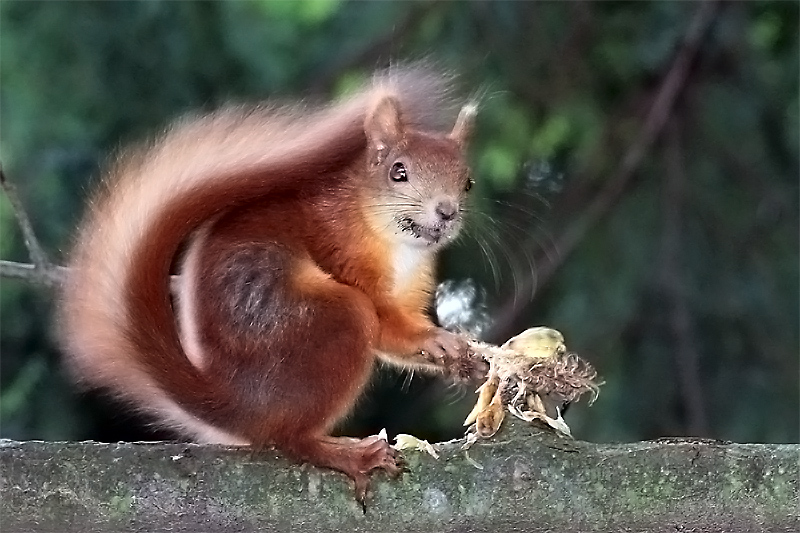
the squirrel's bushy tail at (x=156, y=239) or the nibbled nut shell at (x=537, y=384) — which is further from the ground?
the squirrel's bushy tail at (x=156, y=239)

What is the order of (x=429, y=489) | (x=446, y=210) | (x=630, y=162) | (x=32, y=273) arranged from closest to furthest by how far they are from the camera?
1. (x=429, y=489)
2. (x=446, y=210)
3. (x=32, y=273)
4. (x=630, y=162)

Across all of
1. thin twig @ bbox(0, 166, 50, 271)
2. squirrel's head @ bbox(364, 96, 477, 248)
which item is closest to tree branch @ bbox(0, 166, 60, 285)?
thin twig @ bbox(0, 166, 50, 271)

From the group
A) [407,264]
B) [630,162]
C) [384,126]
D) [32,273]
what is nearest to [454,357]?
[407,264]

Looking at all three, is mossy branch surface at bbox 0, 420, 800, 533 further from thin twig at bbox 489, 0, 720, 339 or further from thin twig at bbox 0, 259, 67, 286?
thin twig at bbox 489, 0, 720, 339

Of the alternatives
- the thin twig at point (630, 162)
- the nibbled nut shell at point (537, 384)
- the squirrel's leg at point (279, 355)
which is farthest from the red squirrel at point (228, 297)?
the thin twig at point (630, 162)

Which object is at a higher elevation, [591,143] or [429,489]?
[591,143]

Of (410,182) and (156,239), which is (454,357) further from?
(156,239)

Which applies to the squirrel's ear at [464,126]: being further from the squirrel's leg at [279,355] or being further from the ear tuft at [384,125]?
the squirrel's leg at [279,355]
